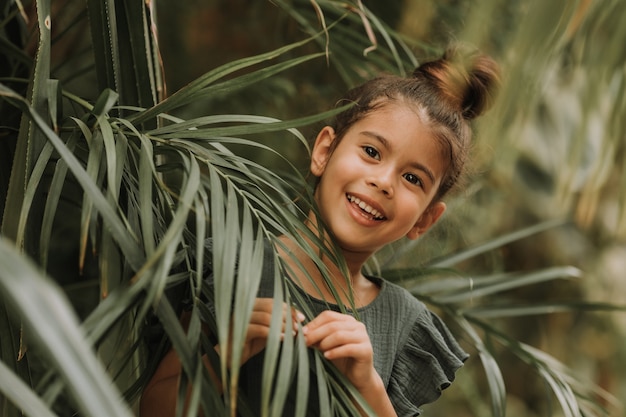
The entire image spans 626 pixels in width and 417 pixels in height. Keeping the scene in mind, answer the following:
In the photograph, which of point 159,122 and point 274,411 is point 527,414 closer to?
point 159,122

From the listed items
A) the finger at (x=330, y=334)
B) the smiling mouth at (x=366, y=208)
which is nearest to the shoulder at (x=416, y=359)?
the smiling mouth at (x=366, y=208)

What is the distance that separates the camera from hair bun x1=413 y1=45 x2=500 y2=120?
3.09 feet

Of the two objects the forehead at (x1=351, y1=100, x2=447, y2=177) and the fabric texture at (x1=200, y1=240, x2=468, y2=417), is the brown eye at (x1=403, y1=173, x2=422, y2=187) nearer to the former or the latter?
the forehead at (x1=351, y1=100, x2=447, y2=177)

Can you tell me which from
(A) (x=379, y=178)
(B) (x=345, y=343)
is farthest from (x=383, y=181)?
(B) (x=345, y=343)

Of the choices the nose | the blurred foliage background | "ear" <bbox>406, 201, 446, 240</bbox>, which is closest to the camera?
the blurred foliage background

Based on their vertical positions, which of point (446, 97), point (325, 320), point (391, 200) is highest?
point (446, 97)

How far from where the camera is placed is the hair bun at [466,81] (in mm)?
941

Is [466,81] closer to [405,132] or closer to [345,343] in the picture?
[405,132]

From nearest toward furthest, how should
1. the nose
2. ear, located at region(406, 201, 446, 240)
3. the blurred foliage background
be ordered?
1. the blurred foliage background
2. the nose
3. ear, located at region(406, 201, 446, 240)

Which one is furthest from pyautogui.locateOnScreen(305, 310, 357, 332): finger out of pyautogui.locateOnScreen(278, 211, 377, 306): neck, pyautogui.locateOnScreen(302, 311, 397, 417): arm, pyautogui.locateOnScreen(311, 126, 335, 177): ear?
pyautogui.locateOnScreen(311, 126, 335, 177): ear

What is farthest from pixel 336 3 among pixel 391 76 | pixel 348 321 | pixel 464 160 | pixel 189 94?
pixel 348 321

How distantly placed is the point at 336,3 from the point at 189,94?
36 centimetres

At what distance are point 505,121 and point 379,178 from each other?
236 mm

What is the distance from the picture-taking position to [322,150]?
0.96 m
